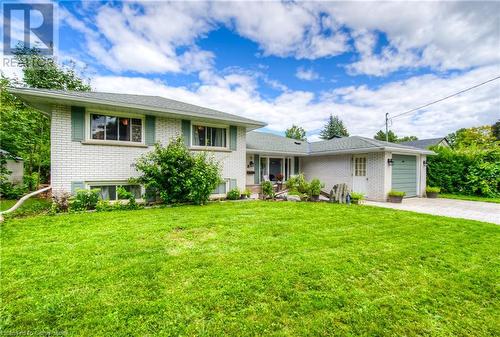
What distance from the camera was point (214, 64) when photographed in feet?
41.8

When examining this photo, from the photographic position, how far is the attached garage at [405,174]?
11.4 meters

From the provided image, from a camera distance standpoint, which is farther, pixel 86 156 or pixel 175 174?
pixel 175 174

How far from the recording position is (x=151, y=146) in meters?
8.22

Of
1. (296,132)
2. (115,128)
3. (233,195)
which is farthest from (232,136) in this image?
(296,132)

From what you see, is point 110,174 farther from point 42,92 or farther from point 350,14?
point 350,14

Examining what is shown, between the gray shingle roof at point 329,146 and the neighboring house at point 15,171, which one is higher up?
the gray shingle roof at point 329,146

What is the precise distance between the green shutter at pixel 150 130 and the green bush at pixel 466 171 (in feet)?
53.1

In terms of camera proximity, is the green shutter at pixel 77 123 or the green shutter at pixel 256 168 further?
the green shutter at pixel 256 168

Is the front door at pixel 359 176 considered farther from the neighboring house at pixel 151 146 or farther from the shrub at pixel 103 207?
the shrub at pixel 103 207

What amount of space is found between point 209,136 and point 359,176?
8562mm

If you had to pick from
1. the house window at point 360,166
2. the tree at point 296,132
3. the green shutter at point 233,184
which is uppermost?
the tree at point 296,132

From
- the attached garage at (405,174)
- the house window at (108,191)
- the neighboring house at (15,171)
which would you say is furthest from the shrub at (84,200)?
the attached garage at (405,174)

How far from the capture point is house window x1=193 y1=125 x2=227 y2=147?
30.5 feet

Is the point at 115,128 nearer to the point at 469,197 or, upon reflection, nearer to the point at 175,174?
the point at 175,174
